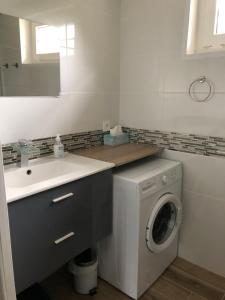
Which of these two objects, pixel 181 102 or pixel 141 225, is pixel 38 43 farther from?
pixel 141 225

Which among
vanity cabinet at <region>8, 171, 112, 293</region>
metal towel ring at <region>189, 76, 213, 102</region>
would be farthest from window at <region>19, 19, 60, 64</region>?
metal towel ring at <region>189, 76, 213, 102</region>

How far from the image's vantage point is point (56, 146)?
1.69m

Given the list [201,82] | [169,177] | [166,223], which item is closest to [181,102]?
[201,82]

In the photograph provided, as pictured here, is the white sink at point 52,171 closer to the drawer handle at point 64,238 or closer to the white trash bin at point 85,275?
the drawer handle at point 64,238

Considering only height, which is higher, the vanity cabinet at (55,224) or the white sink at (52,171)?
the white sink at (52,171)

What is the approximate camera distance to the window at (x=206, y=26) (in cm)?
160

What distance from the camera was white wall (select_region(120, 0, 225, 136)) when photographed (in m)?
1.75

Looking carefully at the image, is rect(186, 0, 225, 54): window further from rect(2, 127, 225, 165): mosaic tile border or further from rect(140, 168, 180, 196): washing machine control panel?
rect(140, 168, 180, 196): washing machine control panel

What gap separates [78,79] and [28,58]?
1.39 ft

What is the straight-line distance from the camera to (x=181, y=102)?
6.20 feet

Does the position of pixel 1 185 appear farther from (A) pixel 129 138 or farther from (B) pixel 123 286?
(A) pixel 129 138

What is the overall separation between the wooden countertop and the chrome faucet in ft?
1.34

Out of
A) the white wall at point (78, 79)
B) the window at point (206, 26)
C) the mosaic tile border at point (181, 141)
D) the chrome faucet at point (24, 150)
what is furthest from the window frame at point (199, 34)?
the chrome faucet at point (24, 150)

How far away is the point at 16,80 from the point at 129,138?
1107 millimetres
